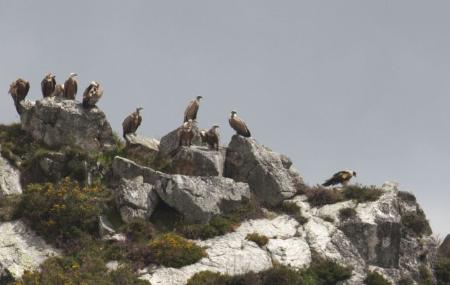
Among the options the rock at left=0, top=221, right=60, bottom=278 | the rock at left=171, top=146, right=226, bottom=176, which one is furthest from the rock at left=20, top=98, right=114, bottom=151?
the rock at left=0, top=221, right=60, bottom=278

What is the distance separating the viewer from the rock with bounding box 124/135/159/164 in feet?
163

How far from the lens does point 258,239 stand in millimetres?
43312

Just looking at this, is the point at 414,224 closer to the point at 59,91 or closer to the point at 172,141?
the point at 172,141

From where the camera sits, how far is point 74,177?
4738 centimetres

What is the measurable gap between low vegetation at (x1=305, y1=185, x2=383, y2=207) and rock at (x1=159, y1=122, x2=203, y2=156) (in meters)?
6.48

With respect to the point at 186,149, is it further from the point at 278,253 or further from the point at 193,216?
the point at 278,253

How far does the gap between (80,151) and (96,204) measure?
5738mm

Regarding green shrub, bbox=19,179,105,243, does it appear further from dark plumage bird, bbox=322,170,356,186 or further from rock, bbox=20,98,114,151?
dark plumage bird, bbox=322,170,356,186

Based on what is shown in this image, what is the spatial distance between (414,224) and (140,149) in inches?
570

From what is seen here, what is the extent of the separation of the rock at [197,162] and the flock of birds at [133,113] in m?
1.03

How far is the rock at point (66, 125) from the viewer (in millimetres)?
49719

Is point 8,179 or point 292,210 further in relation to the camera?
point 292,210

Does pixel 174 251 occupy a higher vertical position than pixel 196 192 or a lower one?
lower

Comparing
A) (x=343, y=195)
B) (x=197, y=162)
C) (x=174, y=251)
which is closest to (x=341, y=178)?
(x=343, y=195)
